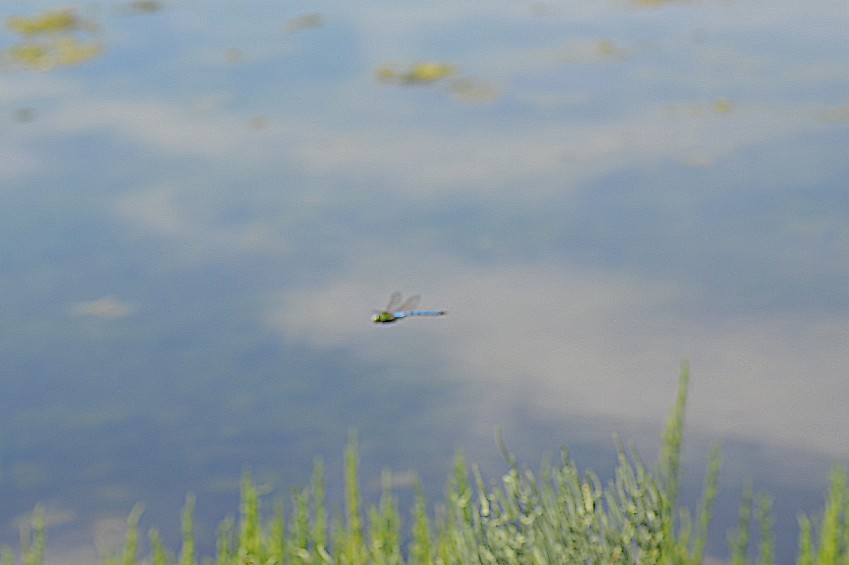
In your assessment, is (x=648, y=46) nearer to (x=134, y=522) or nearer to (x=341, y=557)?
(x=134, y=522)

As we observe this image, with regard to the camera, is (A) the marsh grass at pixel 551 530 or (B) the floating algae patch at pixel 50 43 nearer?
(A) the marsh grass at pixel 551 530

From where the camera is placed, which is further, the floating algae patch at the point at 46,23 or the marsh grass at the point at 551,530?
the floating algae patch at the point at 46,23

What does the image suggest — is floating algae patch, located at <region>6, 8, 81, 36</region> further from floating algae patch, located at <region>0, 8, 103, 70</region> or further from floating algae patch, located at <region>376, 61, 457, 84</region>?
floating algae patch, located at <region>376, 61, 457, 84</region>

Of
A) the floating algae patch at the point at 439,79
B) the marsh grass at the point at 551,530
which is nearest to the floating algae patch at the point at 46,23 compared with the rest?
the floating algae patch at the point at 439,79

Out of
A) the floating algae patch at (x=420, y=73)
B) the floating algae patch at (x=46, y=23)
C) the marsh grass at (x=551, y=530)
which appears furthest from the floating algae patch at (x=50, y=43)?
the marsh grass at (x=551, y=530)

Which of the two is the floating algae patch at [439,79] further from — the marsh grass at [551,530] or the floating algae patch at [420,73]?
the marsh grass at [551,530]

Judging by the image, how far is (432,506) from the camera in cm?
315

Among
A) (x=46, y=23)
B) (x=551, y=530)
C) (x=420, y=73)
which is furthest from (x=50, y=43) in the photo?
(x=551, y=530)

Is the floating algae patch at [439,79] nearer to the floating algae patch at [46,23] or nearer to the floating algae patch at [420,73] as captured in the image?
the floating algae patch at [420,73]

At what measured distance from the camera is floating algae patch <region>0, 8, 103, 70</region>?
646 cm

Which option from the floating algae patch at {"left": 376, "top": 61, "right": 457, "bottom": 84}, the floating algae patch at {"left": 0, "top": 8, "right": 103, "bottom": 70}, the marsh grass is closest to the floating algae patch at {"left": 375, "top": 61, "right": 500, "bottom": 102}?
the floating algae patch at {"left": 376, "top": 61, "right": 457, "bottom": 84}

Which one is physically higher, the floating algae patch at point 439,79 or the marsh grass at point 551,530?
the marsh grass at point 551,530

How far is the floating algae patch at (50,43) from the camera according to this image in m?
6.46

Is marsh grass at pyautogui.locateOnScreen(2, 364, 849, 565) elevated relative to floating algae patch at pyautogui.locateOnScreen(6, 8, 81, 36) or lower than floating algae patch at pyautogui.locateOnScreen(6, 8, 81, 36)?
elevated
